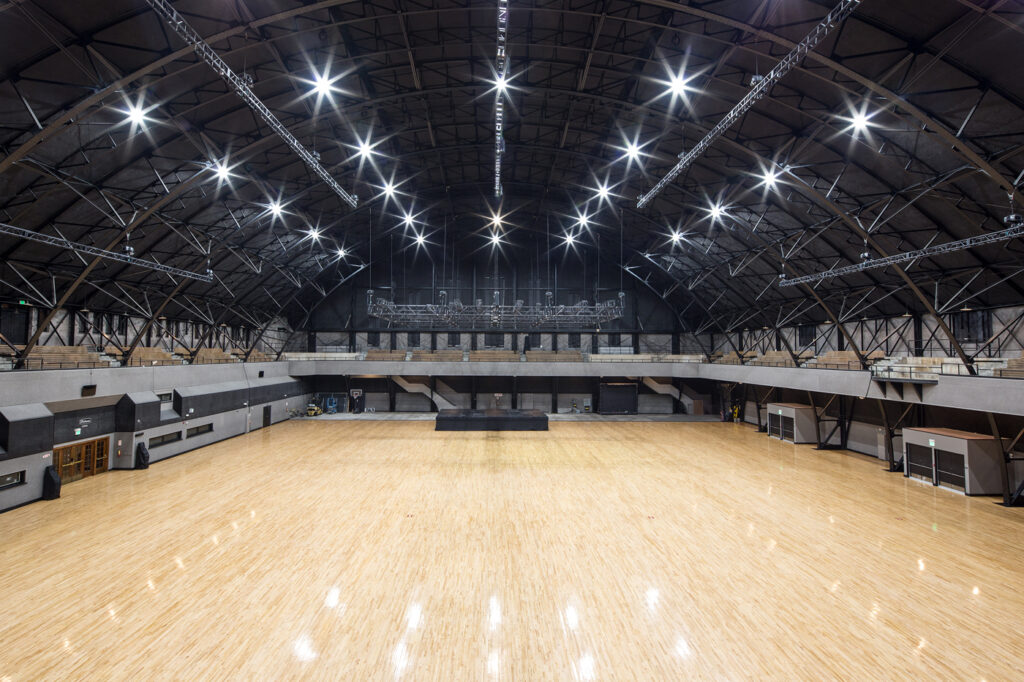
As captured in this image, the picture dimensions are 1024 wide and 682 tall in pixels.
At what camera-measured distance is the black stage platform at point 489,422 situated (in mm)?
24031

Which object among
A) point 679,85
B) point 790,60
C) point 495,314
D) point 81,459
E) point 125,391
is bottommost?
point 81,459

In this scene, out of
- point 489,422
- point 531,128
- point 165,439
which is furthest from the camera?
point 489,422

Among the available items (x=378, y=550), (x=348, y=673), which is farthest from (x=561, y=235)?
(x=348, y=673)

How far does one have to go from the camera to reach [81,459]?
14.4 metres

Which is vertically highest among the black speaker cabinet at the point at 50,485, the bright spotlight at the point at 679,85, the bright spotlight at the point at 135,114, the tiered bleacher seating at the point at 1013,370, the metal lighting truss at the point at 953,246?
the bright spotlight at the point at 679,85

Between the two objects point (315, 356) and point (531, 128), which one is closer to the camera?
point (531, 128)

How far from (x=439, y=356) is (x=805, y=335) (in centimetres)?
2473

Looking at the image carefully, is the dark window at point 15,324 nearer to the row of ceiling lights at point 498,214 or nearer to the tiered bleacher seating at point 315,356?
the row of ceiling lights at point 498,214

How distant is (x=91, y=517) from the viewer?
A: 1092cm

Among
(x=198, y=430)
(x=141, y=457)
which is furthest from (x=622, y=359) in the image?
(x=141, y=457)

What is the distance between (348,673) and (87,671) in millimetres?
3317

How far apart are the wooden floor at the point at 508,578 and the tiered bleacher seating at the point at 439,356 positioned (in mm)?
14831

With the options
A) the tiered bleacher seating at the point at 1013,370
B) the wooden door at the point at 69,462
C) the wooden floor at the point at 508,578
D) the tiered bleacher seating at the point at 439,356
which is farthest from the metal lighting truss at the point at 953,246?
the wooden door at the point at 69,462

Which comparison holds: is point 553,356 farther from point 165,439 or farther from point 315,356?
point 165,439
